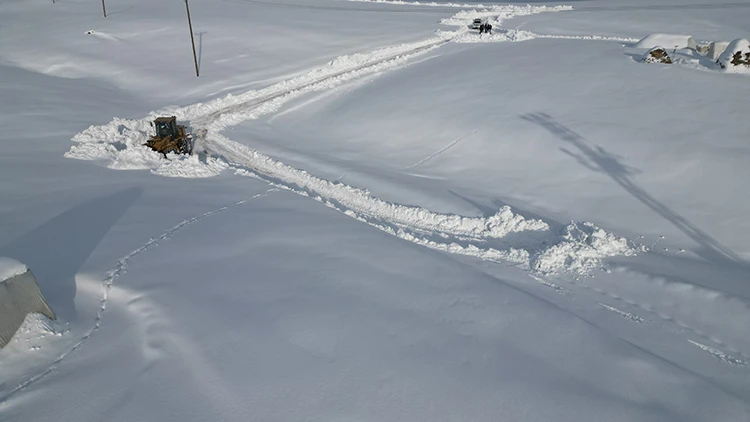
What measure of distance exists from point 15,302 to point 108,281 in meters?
1.48

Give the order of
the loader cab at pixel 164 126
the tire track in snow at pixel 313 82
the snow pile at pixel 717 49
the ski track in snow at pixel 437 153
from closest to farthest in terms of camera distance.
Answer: the ski track in snow at pixel 437 153 → the loader cab at pixel 164 126 → the snow pile at pixel 717 49 → the tire track in snow at pixel 313 82

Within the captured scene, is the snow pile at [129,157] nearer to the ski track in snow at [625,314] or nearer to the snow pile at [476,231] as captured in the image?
the snow pile at [476,231]

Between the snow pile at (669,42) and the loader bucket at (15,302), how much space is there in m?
20.3

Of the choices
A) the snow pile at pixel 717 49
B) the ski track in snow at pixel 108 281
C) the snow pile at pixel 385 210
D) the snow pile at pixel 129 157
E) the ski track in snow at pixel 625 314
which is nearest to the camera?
the ski track in snow at pixel 108 281

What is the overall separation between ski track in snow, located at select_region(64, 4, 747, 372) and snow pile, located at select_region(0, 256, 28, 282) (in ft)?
7.29

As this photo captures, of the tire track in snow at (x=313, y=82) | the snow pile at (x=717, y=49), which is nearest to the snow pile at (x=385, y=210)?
the tire track in snow at (x=313, y=82)

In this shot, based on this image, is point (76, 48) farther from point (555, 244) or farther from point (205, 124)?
point (555, 244)

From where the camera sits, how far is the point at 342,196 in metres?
11.5

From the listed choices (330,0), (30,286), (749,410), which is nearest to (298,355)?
(30,286)

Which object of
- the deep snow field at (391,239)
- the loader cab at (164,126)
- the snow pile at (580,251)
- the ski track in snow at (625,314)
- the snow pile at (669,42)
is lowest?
the ski track in snow at (625,314)

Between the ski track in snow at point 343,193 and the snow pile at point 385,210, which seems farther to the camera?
the snow pile at point 385,210

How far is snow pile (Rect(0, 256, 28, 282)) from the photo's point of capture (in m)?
5.03

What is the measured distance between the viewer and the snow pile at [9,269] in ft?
16.5

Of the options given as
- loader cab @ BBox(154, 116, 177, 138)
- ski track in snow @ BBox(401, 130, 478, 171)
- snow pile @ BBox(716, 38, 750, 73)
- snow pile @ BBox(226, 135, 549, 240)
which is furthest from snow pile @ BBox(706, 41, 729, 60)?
loader cab @ BBox(154, 116, 177, 138)
